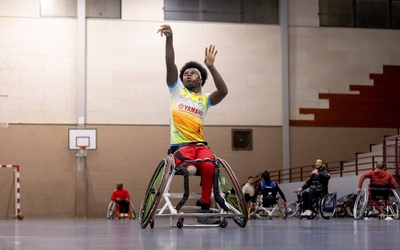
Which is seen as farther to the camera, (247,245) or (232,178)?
(232,178)

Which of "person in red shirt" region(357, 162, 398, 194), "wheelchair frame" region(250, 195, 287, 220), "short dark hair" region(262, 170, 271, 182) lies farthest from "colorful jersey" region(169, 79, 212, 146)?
"short dark hair" region(262, 170, 271, 182)

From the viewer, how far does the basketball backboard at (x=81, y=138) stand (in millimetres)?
19531

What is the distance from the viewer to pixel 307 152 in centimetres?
2080

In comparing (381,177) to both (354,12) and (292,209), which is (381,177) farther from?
(354,12)

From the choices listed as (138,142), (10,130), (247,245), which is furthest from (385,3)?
(247,245)

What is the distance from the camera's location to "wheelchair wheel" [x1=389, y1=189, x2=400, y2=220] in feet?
42.3

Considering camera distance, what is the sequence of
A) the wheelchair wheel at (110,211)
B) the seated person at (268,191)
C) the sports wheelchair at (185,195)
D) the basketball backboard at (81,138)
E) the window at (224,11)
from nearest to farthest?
the sports wheelchair at (185,195)
the seated person at (268,191)
the wheelchair wheel at (110,211)
the basketball backboard at (81,138)
the window at (224,11)

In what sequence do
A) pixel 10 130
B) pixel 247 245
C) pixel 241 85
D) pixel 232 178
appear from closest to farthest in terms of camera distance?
pixel 247 245 < pixel 232 178 < pixel 10 130 < pixel 241 85

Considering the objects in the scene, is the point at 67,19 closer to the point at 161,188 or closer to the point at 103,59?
the point at 103,59

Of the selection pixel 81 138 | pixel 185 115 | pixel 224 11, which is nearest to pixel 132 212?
pixel 81 138

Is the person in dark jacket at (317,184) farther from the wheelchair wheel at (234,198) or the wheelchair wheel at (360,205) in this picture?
the wheelchair wheel at (234,198)

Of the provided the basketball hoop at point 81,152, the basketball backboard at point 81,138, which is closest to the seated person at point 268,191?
the basketball backboard at point 81,138

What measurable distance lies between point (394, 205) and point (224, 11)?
31.0ft

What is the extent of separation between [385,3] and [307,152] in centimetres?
524
